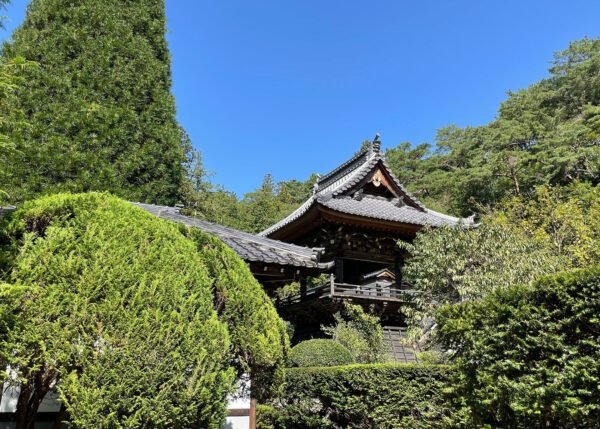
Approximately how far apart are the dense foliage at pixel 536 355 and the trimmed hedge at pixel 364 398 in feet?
6.96

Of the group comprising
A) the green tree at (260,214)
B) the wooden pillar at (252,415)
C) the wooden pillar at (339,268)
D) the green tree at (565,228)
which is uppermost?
the green tree at (260,214)

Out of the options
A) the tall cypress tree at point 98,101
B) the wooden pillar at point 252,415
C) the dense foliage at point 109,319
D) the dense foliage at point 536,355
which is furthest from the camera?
the tall cypress tree at point 98,101

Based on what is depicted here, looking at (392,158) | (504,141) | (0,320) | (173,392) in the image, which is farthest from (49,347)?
(392,158)

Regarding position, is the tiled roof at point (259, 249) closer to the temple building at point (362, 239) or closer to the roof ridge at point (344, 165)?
the temple building at point (362, 239)

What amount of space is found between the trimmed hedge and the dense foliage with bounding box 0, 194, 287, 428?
446 centimetres

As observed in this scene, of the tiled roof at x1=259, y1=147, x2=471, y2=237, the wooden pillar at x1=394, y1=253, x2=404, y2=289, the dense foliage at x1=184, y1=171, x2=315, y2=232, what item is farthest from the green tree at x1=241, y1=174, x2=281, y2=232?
the wooden pillar at x1=394, y1=253, x2=404, y2=289

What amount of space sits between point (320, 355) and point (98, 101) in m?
10.2

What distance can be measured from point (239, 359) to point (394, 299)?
33.6ft

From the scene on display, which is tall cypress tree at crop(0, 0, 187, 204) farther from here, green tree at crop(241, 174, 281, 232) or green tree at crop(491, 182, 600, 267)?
green tree at crop(241, 174, 281, 232)

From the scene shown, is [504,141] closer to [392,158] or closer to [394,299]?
[392,158]

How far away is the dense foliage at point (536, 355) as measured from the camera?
383cm

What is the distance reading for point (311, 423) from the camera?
8.09 meters

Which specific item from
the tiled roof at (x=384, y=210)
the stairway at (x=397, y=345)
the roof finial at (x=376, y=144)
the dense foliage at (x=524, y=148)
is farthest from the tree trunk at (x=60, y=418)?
the dense foliage at (x=524, y=148)

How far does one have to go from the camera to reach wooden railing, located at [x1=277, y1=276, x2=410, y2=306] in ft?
42.5
